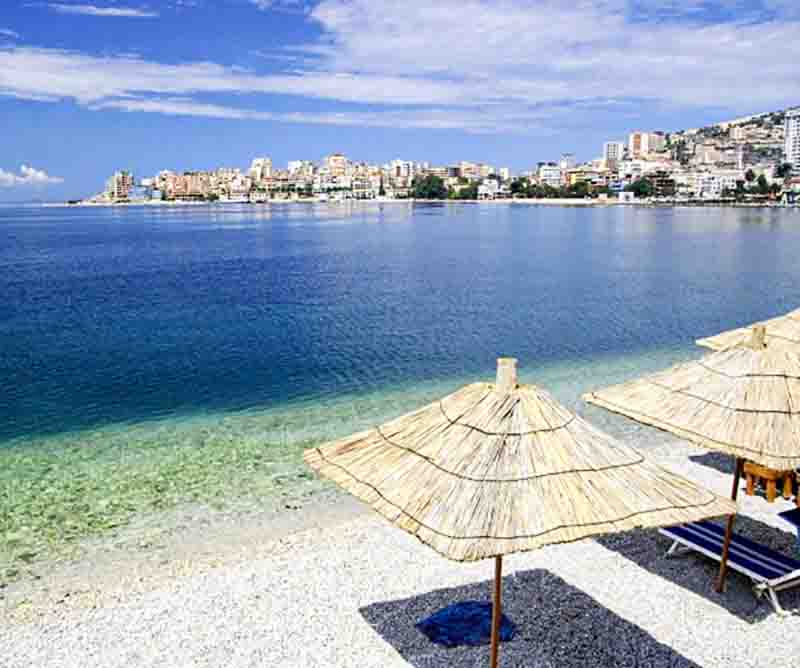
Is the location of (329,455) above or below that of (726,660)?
above

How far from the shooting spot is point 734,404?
6.05 metres

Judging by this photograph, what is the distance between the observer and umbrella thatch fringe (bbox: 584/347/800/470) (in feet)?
19.0

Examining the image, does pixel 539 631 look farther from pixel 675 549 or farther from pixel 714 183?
pixel 714 183

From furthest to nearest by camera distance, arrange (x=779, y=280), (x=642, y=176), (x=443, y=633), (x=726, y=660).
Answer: (x=642, y=176)
(x=779, y=280)
(x=443, y=633)
(x=726, y=660)

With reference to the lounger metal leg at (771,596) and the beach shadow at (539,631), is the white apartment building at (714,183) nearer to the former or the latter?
the lounger metal leg at (771,596)

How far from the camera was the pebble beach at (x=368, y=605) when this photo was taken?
5855mm

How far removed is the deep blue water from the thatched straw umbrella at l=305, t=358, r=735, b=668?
11.3 meters

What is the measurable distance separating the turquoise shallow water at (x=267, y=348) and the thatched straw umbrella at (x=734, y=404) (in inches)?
219

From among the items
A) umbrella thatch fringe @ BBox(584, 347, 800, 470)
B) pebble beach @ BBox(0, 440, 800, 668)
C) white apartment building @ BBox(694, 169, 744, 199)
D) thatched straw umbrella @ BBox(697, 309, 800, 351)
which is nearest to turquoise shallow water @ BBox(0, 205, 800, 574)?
pebble beach @ BBox(0, 440, 800, 668)

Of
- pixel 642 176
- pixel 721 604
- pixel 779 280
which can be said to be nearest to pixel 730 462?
pixel 721 604

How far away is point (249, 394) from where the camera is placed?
1664 centimetres

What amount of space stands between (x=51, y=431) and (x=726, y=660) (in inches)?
492

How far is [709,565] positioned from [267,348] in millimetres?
16521

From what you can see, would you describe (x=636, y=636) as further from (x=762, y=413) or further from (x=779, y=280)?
(x=779, y=280)
